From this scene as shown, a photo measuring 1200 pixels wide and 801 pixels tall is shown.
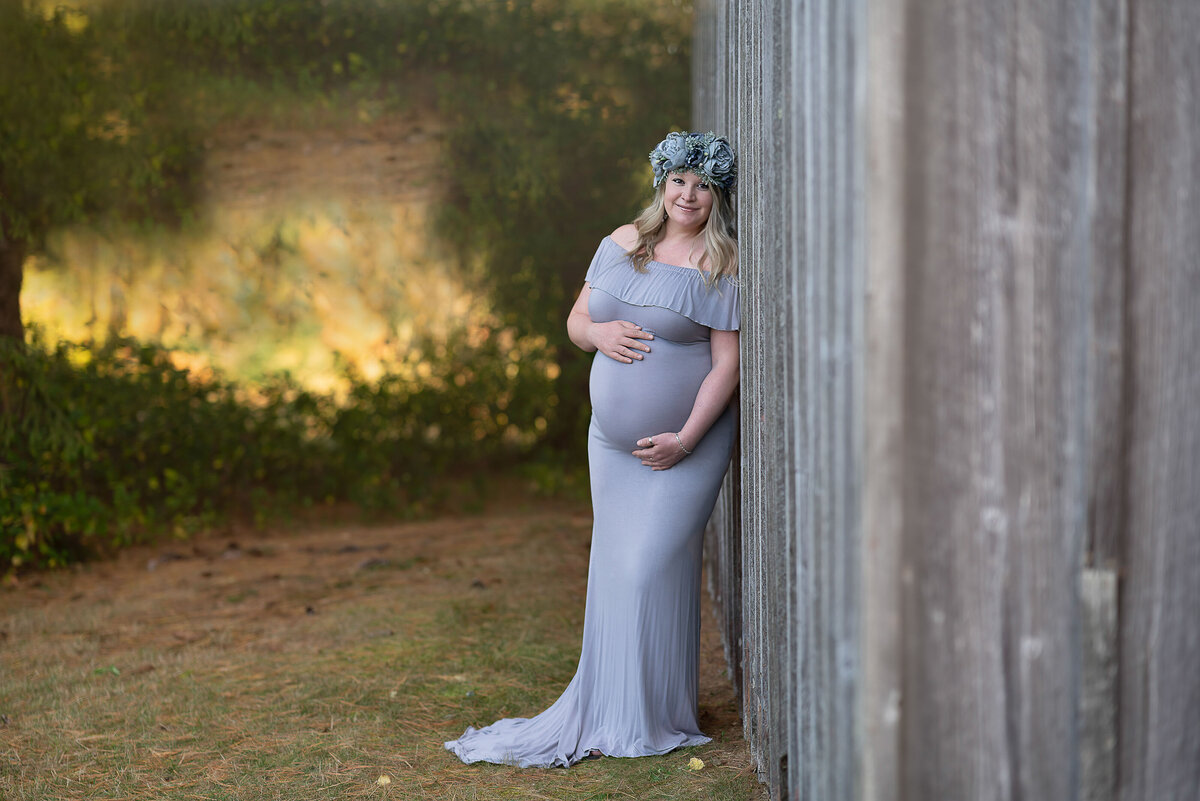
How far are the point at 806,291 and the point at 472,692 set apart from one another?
2.59 m

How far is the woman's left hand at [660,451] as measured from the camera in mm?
3373

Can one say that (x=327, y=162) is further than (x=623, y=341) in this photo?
Yes

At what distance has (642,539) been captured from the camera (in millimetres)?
3455

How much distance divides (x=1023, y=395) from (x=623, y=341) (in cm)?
187

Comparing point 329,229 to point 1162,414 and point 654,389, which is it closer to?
point 654,389

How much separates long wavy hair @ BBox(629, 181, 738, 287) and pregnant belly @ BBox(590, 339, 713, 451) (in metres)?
0.26

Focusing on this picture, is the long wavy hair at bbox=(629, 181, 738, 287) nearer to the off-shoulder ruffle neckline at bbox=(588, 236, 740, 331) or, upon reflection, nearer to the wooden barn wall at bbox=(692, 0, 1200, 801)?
the off-shoulder ruffle neckline at bbox=(588, 236, 740, 331)

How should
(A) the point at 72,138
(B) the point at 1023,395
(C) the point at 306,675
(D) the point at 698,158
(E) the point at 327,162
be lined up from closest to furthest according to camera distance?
(B) the point at 1023,395 → (D) the point at 698,158 → (C) the point at 306,675 → (A) the point at 72,138 → (E) the point at 327,162

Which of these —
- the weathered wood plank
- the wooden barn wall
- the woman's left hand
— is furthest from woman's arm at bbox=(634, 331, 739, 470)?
the weathered wood plank

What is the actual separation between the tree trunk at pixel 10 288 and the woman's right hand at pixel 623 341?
4.91m

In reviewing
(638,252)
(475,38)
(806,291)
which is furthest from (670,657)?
(475,38)

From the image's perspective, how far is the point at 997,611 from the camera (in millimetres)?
1649


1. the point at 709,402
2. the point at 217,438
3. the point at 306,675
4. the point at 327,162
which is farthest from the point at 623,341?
the point at 327,162

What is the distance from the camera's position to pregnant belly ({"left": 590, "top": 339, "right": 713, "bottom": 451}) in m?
3.37
